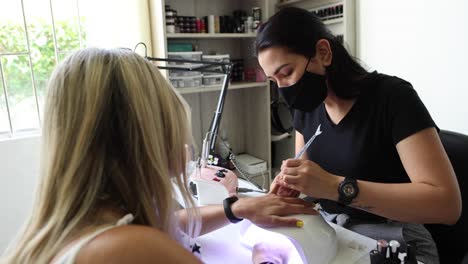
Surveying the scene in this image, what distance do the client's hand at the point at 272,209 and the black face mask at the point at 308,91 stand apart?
36 centimetres

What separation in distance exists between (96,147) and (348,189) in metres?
0.66

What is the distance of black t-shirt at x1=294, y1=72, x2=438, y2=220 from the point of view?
1.10m

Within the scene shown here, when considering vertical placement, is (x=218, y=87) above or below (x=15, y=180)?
above

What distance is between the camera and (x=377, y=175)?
47.5 inches

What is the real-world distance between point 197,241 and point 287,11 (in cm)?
77

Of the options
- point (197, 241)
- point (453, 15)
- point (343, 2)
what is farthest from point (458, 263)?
point (343, 2)

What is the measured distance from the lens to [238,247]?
108cm

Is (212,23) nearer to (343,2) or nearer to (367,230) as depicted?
(343,2)

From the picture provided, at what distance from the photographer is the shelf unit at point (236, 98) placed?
99.0 inches

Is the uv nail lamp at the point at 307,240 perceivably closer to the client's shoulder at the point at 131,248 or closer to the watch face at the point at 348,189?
the watch face at the point at 348,189

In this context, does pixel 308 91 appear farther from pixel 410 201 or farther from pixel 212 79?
pixel 212 79

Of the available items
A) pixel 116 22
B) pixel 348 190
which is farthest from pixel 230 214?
pixel 116 22

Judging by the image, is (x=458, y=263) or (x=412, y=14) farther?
(x=412, y=14)

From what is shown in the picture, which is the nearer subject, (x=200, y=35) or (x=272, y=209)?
(x=272, y=209)
